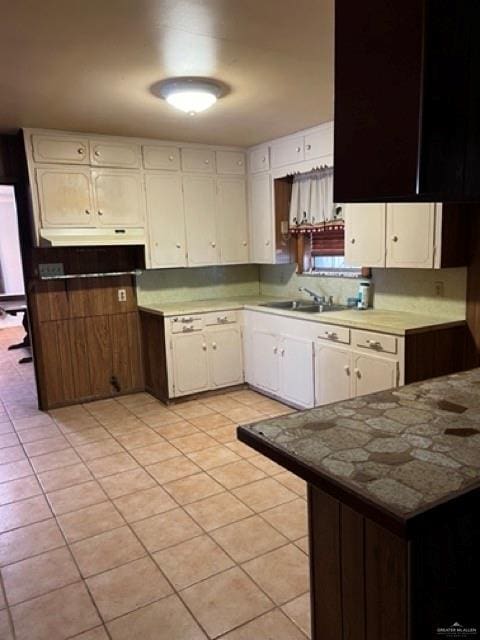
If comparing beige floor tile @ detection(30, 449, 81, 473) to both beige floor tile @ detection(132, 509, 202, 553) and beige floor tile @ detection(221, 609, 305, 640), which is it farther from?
beige floor tile @ detection(221, 609, 305, 640)

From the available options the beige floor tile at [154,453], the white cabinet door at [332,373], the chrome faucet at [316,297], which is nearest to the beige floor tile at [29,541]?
the beige floor tile at [154,453]

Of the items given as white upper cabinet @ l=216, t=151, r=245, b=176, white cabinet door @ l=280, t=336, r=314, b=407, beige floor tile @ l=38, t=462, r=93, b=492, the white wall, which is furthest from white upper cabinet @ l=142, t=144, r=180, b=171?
the white wall

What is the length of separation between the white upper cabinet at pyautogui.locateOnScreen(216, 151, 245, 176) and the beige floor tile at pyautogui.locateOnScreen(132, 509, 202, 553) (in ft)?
11.4

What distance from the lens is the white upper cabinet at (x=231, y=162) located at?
16.2 feet

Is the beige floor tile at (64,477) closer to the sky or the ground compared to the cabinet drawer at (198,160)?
closer to the ground

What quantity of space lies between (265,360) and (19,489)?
2363 mm

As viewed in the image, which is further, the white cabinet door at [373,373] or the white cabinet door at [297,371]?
the white cabinet door at [297,371]

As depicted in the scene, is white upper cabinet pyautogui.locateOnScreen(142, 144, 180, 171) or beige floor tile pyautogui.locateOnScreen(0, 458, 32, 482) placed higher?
white upper cabinet pyautogui.locateOnScreen(142, 144, 180, 171)

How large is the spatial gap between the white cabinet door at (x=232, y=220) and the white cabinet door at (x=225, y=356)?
32.6 inches

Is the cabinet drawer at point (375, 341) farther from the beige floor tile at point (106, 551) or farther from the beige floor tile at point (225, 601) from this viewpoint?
the beige floor tile at point (106, 551)

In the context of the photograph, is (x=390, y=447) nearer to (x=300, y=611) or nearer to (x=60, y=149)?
(x=300, y=611)

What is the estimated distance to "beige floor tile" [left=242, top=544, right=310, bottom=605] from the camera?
6.79 feet

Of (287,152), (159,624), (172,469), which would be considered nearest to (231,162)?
(287,152)

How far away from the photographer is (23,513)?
110 inches
